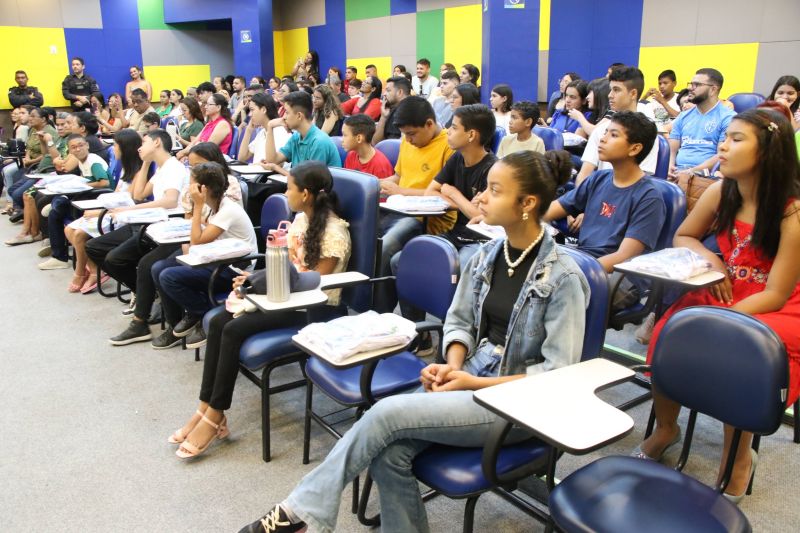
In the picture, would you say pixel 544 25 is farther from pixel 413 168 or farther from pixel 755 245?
pixel 755 245

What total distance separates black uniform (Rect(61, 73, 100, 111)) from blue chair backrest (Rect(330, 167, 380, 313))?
11207 mm

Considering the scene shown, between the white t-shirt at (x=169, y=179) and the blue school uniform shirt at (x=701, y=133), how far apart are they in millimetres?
3560

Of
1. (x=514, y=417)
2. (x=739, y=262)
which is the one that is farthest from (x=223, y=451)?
(x=739, y=262)

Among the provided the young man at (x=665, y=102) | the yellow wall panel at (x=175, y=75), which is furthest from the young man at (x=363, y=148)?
the yellow wall panel at (x=175, y=75)

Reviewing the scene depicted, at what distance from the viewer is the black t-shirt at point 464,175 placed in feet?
11.2

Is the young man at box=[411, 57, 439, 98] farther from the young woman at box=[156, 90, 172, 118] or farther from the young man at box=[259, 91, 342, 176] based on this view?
the young man at box=[259, 91, 342, 176]

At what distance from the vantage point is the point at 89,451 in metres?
2.62

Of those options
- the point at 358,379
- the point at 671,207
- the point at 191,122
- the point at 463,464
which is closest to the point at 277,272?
the point at 358,379

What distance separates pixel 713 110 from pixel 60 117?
570 cm

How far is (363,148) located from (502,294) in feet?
7.80

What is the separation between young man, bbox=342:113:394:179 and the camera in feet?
13.0

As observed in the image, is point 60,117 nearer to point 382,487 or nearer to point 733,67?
point 382,487

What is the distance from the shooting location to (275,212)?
3.48 metres

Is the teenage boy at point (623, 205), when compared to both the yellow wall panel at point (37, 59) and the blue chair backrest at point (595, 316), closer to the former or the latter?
the blue chair backrest at point (595, 316)
